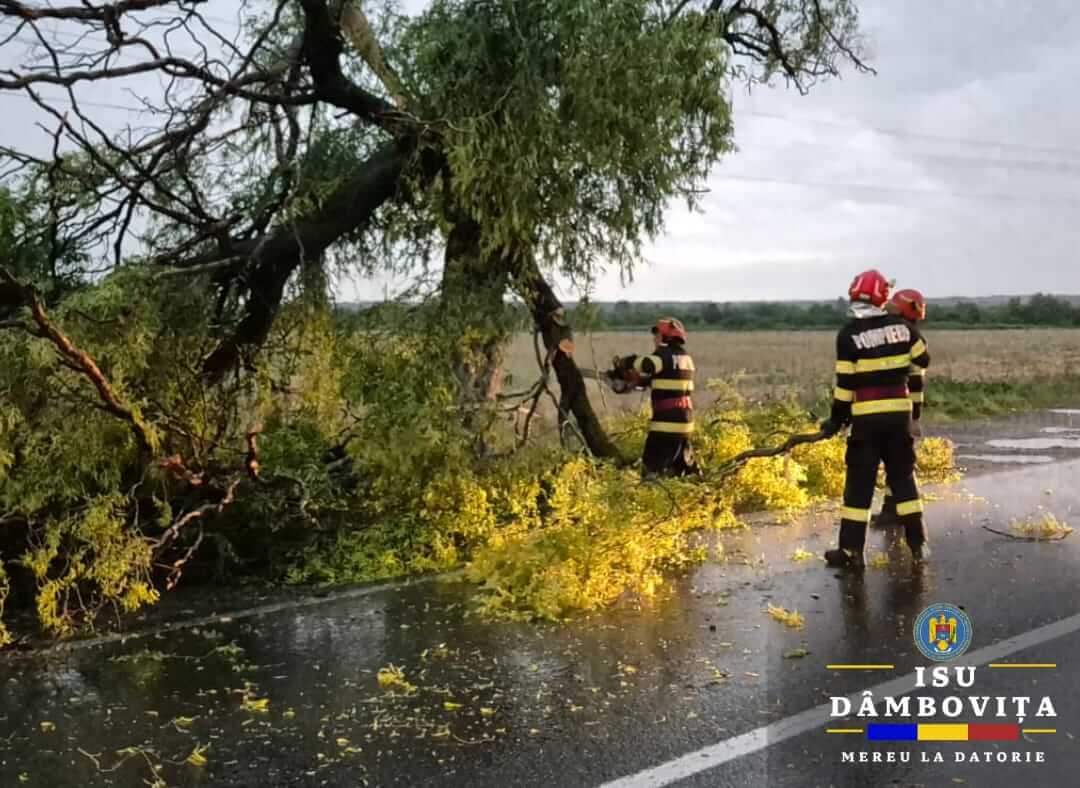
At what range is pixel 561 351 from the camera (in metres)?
7.14

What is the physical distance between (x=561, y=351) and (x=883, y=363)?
2.19 metres

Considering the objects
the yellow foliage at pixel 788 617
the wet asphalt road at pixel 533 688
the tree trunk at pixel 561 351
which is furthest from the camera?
the tree trunk at pixel 561 351

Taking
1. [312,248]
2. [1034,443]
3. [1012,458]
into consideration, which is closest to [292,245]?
[312,248]

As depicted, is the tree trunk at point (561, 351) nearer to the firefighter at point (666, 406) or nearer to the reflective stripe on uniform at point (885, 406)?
the firefighter at point (666, 406)

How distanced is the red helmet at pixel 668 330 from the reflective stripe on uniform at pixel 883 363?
6.73 ft

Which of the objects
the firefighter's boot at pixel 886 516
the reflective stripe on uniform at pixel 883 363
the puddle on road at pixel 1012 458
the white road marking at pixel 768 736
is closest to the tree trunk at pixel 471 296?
the reflective stripe on uniform at pixel 883 363

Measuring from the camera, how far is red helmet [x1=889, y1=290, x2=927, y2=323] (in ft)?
23.9

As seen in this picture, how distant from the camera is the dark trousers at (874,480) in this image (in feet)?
20.3

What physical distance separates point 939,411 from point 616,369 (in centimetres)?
941

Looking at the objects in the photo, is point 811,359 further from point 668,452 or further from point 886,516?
point 668,452

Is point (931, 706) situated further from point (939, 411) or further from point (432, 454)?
point (939, 411)

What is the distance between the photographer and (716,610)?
17.6 feet

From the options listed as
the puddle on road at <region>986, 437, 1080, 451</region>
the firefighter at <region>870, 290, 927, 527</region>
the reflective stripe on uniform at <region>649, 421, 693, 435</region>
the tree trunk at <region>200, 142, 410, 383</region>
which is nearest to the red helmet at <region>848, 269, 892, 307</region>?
the firefighter at <region>870, 290, 927, 527</region>

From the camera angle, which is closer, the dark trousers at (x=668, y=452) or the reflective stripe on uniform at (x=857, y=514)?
the reflective stripe on uniform at (x=857, y=514)
